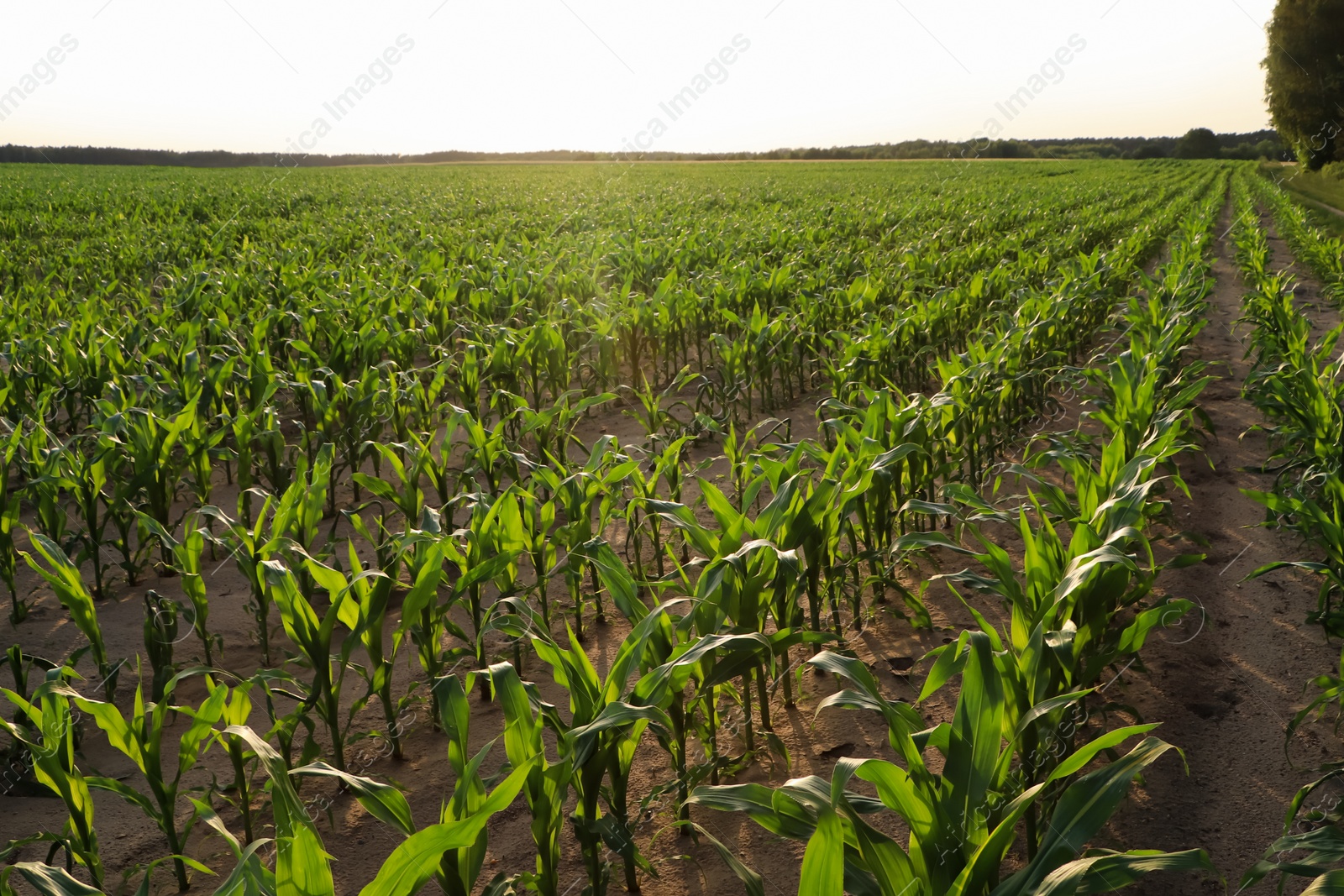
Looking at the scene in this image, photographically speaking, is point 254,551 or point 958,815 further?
point 254,551

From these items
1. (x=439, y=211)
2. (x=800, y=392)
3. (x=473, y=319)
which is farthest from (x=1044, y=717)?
(x=439, y=211)

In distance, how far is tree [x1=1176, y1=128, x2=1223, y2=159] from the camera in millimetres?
74000

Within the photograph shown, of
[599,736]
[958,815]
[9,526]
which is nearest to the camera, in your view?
[958,815]

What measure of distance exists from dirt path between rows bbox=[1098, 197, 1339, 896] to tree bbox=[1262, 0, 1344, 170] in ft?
127

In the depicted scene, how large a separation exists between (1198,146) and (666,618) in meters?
89.6

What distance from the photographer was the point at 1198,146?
7481 centimetres

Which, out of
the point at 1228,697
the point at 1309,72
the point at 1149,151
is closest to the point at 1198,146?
the point at 1149,151

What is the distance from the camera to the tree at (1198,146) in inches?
2913

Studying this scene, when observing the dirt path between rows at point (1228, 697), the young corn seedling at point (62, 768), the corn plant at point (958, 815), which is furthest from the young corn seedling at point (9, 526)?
the dirt path between rows at point (1228, 697)

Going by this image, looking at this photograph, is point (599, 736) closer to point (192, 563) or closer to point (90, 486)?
point (192, 563)

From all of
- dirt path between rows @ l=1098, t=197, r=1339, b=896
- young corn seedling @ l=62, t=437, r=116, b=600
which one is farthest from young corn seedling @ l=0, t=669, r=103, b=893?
dirt path between rows @ l=1098, t=197, r=1339, b=896

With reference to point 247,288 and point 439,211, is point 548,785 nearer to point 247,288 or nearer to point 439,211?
point 247,288

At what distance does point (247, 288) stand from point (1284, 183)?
133 ft

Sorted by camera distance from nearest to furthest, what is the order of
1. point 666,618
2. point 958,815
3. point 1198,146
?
point 958,815 → point 666,618 → point 1198,146
